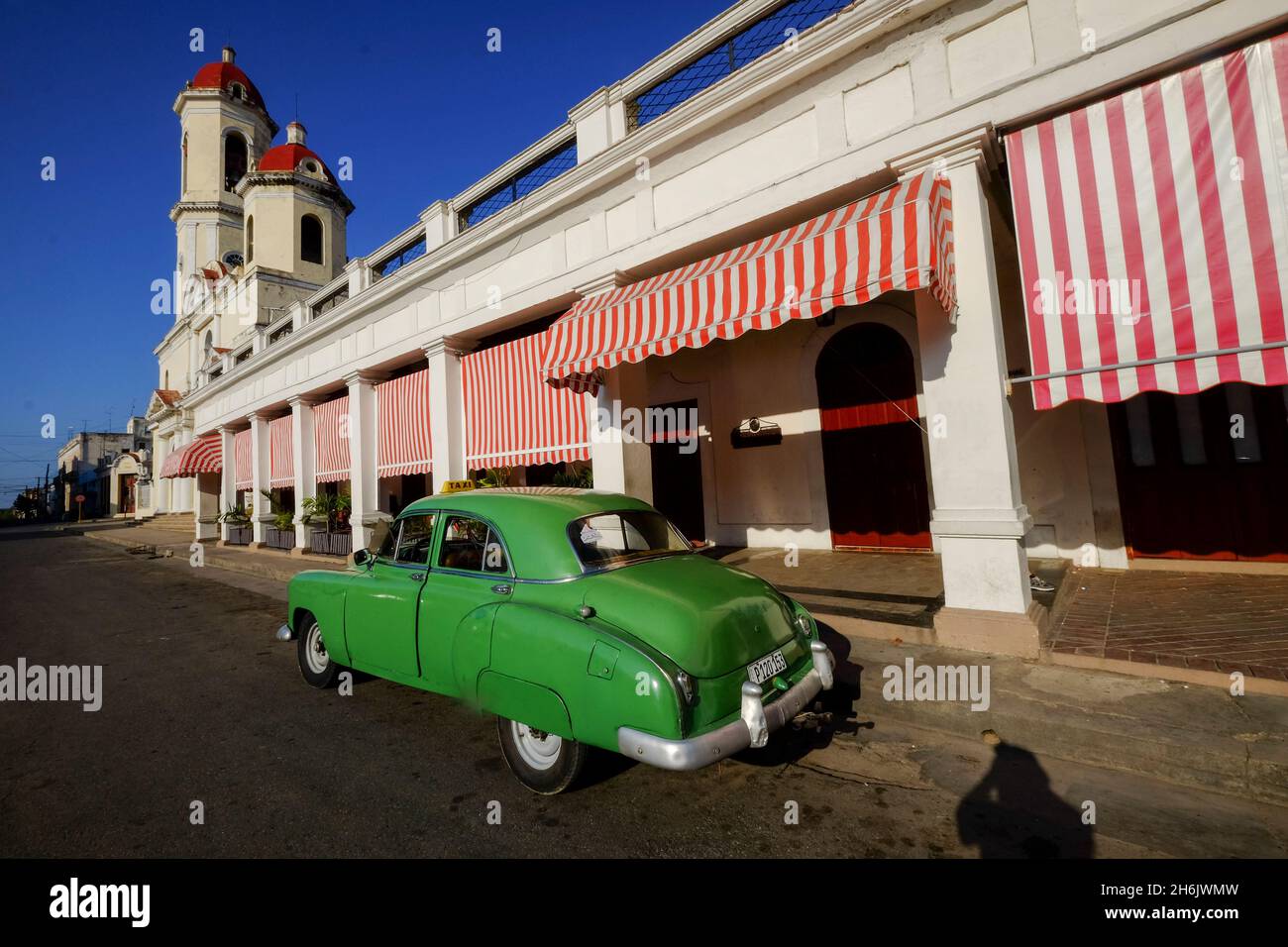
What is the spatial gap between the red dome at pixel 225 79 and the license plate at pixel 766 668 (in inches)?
1714

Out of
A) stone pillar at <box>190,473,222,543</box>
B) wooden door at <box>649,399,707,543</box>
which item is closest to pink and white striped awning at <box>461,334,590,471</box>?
wooden door at <box>649,399,707,543</box>

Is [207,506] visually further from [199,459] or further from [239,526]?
[239,526]

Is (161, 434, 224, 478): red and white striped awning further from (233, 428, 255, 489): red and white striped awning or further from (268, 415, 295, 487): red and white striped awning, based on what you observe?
(268, 415, 295, 487): red and white striped awning

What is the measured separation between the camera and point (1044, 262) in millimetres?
4523

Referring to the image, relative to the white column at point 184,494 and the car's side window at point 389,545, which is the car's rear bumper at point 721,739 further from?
the white column at point 184,494

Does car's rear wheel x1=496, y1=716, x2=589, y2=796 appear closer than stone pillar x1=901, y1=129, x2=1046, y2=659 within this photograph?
Yes

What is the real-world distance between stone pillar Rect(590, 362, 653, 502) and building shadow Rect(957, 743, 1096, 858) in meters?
5.00

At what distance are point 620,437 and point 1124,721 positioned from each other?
18.1 ft

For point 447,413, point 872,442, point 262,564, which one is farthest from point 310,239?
point 872,442

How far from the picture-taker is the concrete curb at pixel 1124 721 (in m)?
2.79

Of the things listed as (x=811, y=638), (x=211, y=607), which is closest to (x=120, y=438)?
(x=211, y=607)

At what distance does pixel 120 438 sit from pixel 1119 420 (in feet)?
255

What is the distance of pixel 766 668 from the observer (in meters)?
2.92

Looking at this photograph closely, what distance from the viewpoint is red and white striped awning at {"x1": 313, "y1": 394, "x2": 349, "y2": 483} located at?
41.7ft
